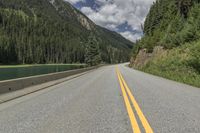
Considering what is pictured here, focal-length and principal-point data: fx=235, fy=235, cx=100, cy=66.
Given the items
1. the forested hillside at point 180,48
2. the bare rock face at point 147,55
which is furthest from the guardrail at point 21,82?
the bare rock face at point 147,55

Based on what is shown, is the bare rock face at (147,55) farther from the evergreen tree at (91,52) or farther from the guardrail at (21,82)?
the guardrail at (21,82)

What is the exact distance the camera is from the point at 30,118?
19.4 ft

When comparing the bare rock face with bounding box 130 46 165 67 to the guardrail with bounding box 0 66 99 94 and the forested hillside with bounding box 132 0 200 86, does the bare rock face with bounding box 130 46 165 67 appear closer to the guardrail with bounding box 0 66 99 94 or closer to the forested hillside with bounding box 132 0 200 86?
the forested hillside with bounding box 132 0 200 86

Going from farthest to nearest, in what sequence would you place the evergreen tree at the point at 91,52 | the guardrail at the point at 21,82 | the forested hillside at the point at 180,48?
the evergreen tree at the point at 91,52, the forested hillside at the point at 180,48, the guardrail at the point at 21,82

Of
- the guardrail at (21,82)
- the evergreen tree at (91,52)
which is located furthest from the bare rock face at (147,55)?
the guardrail at (21,82)

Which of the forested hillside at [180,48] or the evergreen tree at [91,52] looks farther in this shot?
the evergreen tree at [91,52]

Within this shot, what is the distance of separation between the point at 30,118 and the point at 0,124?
75cm

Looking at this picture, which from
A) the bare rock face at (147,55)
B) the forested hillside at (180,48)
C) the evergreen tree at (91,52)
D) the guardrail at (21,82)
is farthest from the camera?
the evergreen tree at (91,52)

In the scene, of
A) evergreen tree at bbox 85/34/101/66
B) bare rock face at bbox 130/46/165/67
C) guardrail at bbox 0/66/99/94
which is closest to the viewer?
guardrail at bbox 0/66/99/94

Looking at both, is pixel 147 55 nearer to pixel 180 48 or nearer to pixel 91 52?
pixel 91 52

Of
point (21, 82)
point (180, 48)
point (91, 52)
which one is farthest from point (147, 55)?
point (21, 82)

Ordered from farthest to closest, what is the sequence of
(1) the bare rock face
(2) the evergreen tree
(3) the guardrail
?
(2) the evergreen tree, (1) the bare rock face, (3) the guardrail

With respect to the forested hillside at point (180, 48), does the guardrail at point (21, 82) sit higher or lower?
lower

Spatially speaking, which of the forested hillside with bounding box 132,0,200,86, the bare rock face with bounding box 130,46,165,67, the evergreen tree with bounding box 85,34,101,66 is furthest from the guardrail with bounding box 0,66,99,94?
the evergreen tree with bounding box 85,34,101,66
